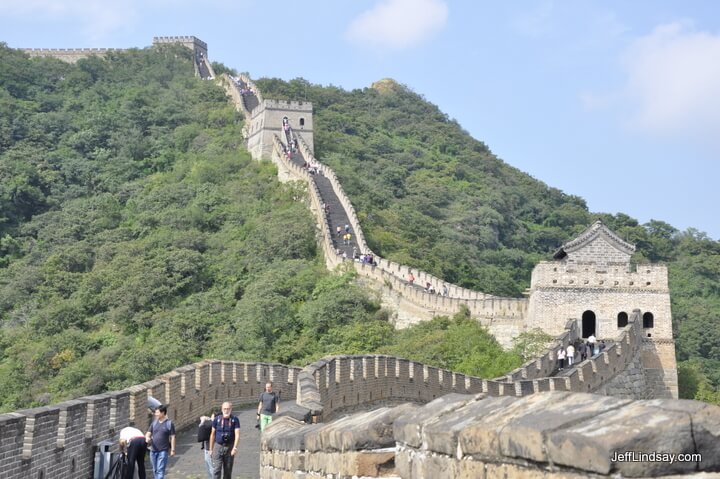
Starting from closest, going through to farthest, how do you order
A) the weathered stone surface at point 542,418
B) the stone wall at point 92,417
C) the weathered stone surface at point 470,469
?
the weathered stone surface at point 542,418 → the weathered stone surface at point 470,469 → the stone wall at point 92,417

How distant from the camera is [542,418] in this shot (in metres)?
4.07

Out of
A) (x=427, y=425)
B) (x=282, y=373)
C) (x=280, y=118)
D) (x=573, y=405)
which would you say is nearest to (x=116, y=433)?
(x=282, y=373)

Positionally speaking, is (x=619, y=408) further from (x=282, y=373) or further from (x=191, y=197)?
(x=191, y=197)

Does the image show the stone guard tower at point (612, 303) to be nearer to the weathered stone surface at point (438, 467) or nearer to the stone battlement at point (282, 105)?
the weathered stone surface at point (438, 467)

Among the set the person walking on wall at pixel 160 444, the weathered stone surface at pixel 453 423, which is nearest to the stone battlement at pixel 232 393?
the person walking on wall at pixel 160 444

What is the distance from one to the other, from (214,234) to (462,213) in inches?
895

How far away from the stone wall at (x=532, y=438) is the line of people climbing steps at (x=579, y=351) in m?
22.1

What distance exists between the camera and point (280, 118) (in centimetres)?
6594

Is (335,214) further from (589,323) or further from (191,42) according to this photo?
(191,42)

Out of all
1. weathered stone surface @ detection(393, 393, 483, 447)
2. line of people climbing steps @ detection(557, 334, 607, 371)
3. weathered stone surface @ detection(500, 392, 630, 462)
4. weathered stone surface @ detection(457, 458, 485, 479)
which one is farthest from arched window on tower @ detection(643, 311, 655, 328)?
weathered stone surface @ detection(500, 392, 630, 462)

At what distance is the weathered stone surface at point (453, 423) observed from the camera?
467cm

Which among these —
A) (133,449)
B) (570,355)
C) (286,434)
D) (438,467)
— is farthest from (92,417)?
(570,355)

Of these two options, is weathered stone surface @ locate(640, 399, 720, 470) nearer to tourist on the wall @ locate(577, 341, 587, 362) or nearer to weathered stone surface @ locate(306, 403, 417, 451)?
weathered stone surface @ locate(306, 403, 417, 451)

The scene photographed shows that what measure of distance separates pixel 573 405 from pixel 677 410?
554 millimetres
